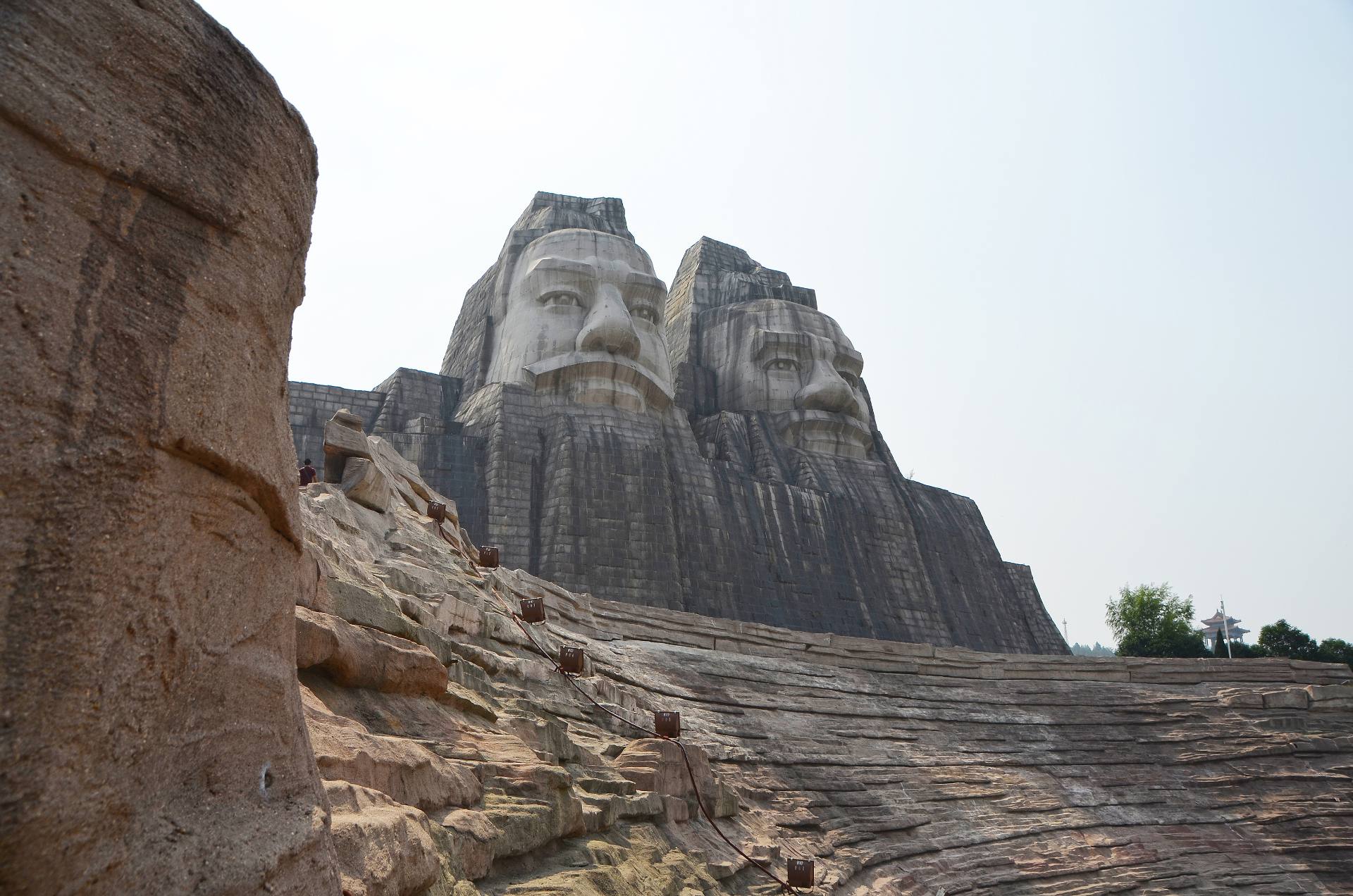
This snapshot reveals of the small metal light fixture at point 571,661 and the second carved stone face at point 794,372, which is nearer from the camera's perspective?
→ the small metal light fixture at point 571,661

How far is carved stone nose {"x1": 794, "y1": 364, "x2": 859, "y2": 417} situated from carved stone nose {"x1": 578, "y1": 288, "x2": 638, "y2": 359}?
16.5 feet

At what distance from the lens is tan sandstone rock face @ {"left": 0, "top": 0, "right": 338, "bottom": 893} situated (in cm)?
211

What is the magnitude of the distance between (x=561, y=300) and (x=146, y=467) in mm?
18818

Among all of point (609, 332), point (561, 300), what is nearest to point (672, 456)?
point (609, 332)

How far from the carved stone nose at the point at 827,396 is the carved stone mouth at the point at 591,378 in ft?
16.2

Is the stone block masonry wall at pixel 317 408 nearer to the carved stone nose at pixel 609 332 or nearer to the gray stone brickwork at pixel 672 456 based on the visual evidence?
the gray stone brickwork at pixel 672 456

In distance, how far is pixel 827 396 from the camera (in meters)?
24.2

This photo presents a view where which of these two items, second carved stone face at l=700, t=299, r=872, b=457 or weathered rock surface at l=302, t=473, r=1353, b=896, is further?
second carved stone face at l=700, t=299, r=872, b=457

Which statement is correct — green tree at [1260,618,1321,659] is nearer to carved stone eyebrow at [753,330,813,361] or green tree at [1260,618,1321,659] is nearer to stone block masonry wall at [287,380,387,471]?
carved stone eyebrow at [753,330,813,361]

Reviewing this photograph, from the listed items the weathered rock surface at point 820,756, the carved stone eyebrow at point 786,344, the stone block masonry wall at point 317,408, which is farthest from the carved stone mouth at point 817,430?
the stone block masonry wall at point 317,408

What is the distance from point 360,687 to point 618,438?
49.2 feet

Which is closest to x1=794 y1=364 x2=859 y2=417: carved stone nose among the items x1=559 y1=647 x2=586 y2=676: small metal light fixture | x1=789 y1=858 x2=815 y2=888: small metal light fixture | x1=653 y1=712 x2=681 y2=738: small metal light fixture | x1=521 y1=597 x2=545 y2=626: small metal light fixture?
x1=521 y1=597 x2=545 y2=626: small metal light fixture

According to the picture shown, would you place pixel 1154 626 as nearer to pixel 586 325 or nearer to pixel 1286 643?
pixel 1286 643

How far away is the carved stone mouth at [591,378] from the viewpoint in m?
20.3
